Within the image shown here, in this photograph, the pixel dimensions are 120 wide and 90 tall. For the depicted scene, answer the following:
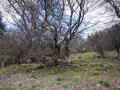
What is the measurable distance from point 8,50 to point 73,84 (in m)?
9.62

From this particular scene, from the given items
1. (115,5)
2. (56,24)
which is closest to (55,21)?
(56,24)

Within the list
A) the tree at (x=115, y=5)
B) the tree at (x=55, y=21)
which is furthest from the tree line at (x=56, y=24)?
the tree at (x=115, y=5)

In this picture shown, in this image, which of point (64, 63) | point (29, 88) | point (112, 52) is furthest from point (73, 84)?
point (112, 52)

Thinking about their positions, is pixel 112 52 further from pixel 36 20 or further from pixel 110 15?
pixel 36 20

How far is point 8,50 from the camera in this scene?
1281 cm

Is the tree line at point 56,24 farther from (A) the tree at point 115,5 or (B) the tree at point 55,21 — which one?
(A) the tree at point 115,5

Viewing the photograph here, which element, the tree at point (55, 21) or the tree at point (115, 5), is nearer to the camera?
the tree at point (55, 21)

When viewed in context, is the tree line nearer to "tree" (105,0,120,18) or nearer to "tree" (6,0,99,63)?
"tree" (6,0,99,63)

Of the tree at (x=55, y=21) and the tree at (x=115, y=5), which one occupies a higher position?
the tree at (x=115, y=5)

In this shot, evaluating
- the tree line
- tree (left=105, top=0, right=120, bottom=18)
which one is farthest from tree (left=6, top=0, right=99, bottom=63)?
tree (left=105, top=0, right=120, bottom=18)

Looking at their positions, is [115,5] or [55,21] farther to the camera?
[115,5]

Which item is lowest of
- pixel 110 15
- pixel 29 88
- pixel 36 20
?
pixel 29 88

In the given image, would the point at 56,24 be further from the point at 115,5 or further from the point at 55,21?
the point at 115,5

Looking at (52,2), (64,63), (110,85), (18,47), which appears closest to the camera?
(110,85)
